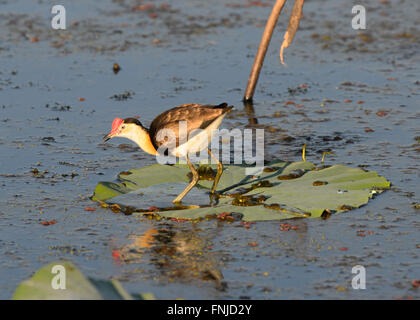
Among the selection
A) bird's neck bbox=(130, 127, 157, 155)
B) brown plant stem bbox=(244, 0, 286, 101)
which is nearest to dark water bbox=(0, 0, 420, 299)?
brown plant stem bbox=(244, 0, 286, 101)

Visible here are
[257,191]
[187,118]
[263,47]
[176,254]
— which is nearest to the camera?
[176,254]

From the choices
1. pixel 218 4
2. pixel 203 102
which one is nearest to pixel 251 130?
pixel 203 102

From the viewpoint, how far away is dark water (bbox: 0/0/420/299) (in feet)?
22.9

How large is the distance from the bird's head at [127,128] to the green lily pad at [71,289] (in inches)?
146

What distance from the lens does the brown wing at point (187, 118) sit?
8766 mm

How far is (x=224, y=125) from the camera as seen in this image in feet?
38.2

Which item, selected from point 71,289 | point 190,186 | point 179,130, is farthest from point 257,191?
point 71,289

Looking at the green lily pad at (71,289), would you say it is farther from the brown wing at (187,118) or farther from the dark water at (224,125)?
the brown wing at (187,118)

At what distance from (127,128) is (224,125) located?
2.89 meters

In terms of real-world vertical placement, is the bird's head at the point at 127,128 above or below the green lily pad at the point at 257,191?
above

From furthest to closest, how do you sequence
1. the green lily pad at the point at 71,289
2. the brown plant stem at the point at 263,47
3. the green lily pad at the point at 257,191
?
the brown plant stem at the point at 263,47, the green lily pad at the point at 257,191, the green lily pad at the point at 71,289

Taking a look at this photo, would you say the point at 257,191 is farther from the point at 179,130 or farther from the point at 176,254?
the point at 176,254

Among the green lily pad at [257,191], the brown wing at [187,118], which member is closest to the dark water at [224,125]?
the green lily pad at [257,191]
